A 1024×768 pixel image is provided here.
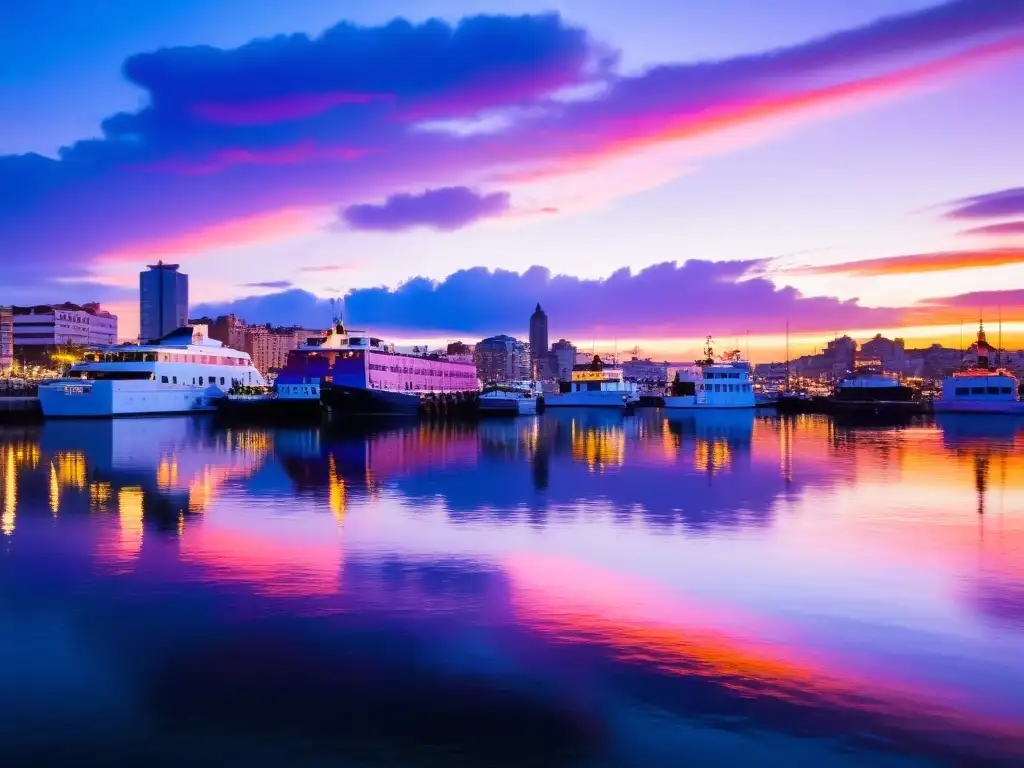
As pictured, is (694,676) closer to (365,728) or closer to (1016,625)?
(365,728)

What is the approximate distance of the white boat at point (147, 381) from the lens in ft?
249

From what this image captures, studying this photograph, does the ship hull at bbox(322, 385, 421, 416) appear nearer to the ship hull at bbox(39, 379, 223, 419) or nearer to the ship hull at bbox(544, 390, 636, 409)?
the ship hull at bbox(39, 379, 223, 419)

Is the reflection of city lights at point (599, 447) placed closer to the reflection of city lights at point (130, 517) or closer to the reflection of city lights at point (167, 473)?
the reflection of city lights at point (167, 473)

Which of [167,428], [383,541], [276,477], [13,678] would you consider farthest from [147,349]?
[13,678]

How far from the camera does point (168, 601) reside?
48.9 ft

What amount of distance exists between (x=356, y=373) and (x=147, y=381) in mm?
23566

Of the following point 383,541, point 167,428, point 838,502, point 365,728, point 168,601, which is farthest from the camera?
point 167,428

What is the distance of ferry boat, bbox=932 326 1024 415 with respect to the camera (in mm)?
110188

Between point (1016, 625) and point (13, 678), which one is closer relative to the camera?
point (13, 678)

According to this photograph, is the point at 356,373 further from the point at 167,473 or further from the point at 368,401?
the point at 167,473

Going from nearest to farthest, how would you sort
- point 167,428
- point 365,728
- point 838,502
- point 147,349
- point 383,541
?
1. point 365,728
2. point 383,541
3. point 838,502
4. point 167,428
5. point 147,349

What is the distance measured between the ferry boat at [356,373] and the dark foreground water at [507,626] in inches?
2247

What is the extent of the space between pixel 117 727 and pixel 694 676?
23.2 feet

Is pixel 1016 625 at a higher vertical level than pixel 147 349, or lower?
lower
